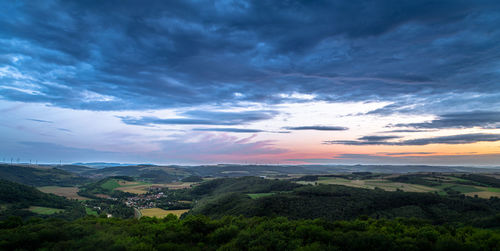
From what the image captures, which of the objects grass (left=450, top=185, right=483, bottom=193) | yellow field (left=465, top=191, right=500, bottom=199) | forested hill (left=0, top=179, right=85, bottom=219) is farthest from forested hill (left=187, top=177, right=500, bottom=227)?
forested hill (left=0, top=179, right=85, bottom=219)

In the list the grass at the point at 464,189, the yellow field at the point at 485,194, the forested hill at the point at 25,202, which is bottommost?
the forested hill at the point at 25,202

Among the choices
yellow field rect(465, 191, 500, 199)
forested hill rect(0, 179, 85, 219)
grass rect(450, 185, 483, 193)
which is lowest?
forested hill rect(0, 179, 85, 219)

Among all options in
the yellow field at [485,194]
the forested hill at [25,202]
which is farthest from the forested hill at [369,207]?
the forested hill at [25,202]

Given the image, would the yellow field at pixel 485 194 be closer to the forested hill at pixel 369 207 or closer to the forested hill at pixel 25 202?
the forested hill at pixel 369 207

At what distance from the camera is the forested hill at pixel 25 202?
388 feet

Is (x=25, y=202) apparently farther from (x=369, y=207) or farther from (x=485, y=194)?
(x=485, y=194)

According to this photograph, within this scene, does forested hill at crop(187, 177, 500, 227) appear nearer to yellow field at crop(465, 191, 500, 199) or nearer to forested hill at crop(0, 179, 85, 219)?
yellow field at crop(465, 191, 500, 199)

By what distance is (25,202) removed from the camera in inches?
5359

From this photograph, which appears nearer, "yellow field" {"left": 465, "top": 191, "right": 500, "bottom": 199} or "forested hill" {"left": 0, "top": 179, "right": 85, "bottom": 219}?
"forested hill" {"left": 0, "top": 179, "right": 85, "bottom": 219}

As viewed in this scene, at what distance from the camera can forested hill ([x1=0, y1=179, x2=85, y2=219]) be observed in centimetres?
11838

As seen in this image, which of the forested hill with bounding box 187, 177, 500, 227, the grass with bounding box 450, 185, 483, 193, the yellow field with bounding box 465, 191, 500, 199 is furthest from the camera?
the grass with bounding box 450, 185, 483, 193

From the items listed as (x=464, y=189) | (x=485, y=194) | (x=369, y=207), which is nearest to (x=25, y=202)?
(x=369, y=207)

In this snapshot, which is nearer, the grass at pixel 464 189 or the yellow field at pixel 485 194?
the yellow field at pixel 485 194

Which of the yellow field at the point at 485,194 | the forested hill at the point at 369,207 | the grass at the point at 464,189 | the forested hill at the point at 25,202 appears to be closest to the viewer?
the forested hill at the point at 369,207
